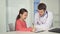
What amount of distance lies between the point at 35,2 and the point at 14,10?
581 mm

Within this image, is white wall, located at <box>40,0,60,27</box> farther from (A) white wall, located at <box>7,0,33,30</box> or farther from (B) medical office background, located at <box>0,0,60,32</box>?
(A) white wall, located at <box>7,0,33,30</box>

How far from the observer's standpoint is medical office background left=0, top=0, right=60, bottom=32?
3283 millimetres

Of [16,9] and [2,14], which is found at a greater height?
[16,9]

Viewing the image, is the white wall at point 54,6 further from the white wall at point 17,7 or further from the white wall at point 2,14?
the white wall at point 2,14

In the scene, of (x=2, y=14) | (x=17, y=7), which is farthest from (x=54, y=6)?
(x=2, y=14)

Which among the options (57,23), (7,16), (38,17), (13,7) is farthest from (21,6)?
(38,17)

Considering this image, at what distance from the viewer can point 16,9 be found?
3.37m

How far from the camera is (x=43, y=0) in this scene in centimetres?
331

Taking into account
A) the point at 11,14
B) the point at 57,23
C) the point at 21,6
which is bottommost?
the point at 57,23

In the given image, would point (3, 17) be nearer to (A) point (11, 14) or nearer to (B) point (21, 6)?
(A) point (11, 14)

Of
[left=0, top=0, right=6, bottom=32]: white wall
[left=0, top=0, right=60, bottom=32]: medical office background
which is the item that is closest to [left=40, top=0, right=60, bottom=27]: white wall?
[left=0, top=0, right=60, bottom=32]: medical office background

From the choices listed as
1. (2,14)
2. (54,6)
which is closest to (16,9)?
(2,14)

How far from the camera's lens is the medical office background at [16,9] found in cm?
328

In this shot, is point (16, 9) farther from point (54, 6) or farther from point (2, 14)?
point (54, 6)
